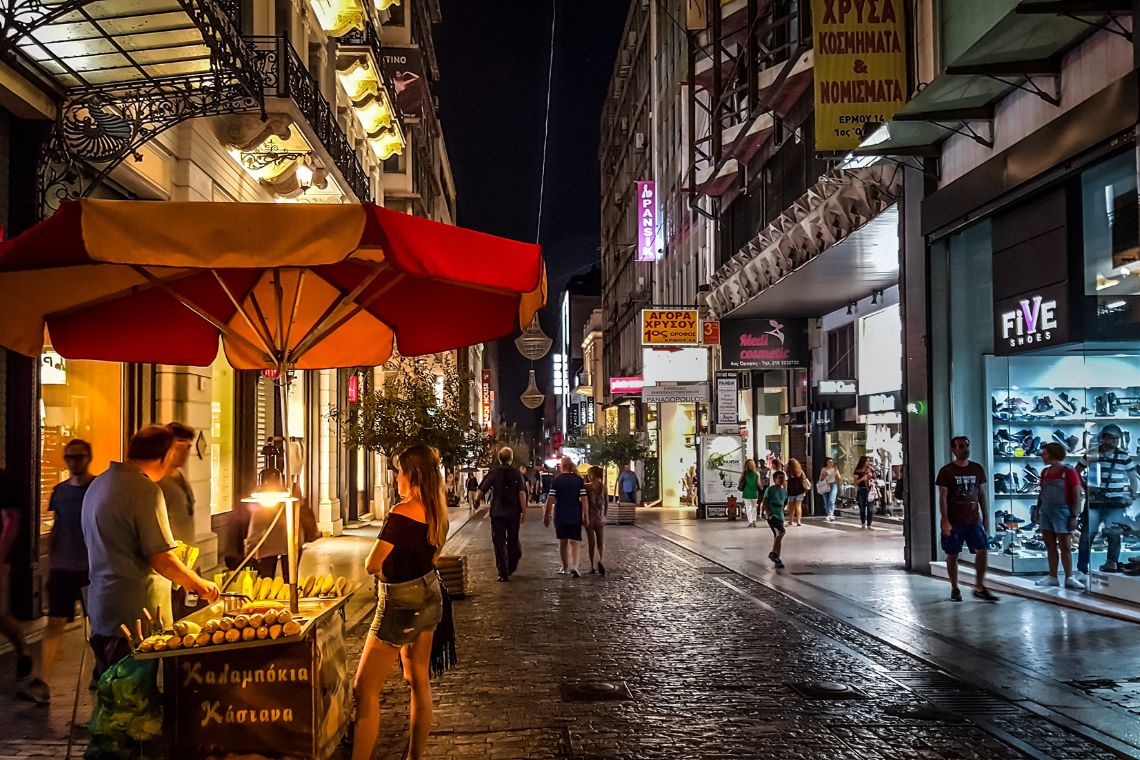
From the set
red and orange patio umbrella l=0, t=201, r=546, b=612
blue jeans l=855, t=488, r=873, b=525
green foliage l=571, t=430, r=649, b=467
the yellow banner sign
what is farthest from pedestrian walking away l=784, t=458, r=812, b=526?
red and orange patio umbrella l=0, t=201, r=546, b=612

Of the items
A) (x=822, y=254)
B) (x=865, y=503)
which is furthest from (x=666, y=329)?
(x=822, y=254)

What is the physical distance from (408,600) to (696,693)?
304 centimetres

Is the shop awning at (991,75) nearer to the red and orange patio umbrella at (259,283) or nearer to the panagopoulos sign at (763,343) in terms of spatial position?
the red and orange patio umbrella at (259,283)

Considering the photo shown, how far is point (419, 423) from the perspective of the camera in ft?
54.6

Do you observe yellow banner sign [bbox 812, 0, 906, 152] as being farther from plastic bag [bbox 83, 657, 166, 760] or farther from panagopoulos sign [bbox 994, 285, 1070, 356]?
plastic bag [bbox 83, 657, 166, 760]

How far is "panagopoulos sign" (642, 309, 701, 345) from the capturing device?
107 feet

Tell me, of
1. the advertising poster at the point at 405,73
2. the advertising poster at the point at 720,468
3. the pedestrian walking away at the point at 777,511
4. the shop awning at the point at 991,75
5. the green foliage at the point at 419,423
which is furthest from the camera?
the advertising poster at the point at 405,73

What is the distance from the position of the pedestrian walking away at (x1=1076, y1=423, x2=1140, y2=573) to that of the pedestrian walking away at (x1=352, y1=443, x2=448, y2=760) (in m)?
8.85

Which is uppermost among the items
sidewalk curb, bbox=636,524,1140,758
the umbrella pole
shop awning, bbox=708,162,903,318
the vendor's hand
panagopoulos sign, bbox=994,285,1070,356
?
shop awning, bbox=708,162,903,318

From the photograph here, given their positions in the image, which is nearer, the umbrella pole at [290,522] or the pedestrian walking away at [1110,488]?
the umbrella pole at [290,522]

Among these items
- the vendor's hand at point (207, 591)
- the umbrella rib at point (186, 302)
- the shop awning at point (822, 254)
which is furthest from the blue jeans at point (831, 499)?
the vendor's hand at point (207, 591)

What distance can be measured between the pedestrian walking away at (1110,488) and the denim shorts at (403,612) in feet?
29.2

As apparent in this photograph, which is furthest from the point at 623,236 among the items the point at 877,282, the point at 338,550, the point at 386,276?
the point at 386,276

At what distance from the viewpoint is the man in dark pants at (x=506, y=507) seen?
47.1 ft
